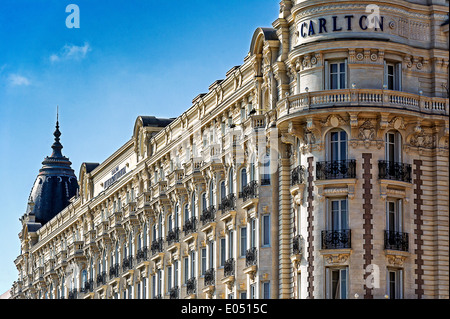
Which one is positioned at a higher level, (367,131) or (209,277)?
(367,131)

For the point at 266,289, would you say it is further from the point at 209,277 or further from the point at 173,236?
the point at 173,236

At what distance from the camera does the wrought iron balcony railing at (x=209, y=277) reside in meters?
85.0

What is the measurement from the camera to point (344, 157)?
72312 mm

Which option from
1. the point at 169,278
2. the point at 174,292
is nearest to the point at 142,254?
the point at 169,278

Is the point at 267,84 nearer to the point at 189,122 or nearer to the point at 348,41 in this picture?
the point at 348,41

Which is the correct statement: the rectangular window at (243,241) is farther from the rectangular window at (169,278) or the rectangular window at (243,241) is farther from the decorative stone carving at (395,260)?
the rectangular window at (169,278)

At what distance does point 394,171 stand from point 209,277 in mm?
17209

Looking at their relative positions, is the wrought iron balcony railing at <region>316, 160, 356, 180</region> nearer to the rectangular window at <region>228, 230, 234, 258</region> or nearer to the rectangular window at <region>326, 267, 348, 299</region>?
the rectangular window at <region>326, 267, 348, 299</region>

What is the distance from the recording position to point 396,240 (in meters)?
71.6

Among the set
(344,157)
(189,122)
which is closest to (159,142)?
(189,122)

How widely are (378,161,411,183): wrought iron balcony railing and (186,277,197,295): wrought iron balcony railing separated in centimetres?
1998

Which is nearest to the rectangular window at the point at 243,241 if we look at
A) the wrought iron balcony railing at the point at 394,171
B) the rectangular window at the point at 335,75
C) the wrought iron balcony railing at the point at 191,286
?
the wrought iron balcony railing at the point at 191,286

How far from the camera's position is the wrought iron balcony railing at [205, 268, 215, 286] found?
85.0m

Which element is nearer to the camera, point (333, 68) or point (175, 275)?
point (333, 68)
